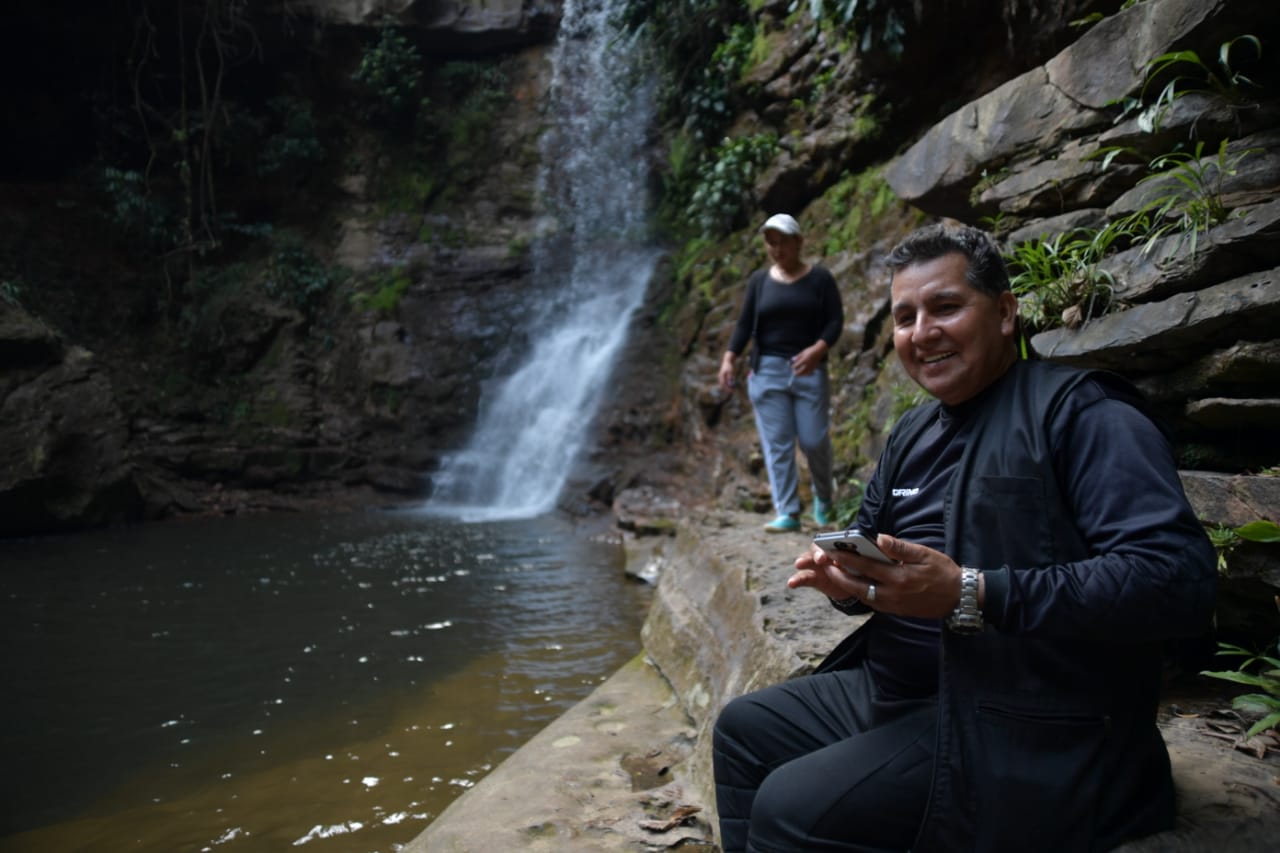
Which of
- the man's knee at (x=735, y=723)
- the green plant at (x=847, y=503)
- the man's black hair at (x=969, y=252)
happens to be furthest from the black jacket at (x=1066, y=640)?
the green plant at (x=847, y=503)

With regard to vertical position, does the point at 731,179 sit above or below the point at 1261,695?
above

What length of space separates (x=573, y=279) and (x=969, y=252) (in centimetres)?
1266

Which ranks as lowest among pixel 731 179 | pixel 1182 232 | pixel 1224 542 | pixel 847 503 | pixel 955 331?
pixel 847 503

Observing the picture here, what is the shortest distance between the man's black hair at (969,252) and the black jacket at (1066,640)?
0.95ft

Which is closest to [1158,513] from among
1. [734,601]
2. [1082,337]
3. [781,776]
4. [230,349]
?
[781,776]

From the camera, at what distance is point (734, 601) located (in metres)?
3.79

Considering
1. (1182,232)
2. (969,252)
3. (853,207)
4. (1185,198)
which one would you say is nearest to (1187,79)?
(1185,198)

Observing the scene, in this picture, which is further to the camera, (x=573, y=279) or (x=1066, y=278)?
(x=573, y=279)

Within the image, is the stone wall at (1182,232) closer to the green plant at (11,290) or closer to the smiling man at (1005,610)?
the smiling man at (1005,610)

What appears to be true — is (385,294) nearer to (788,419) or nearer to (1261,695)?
(788,419)

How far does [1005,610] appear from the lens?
135cm

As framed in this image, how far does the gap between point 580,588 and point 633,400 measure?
193 inches

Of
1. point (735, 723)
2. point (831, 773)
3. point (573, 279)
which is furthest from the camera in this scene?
point (573, 279)

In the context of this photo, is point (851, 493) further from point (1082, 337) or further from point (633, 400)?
point (633, 400)
